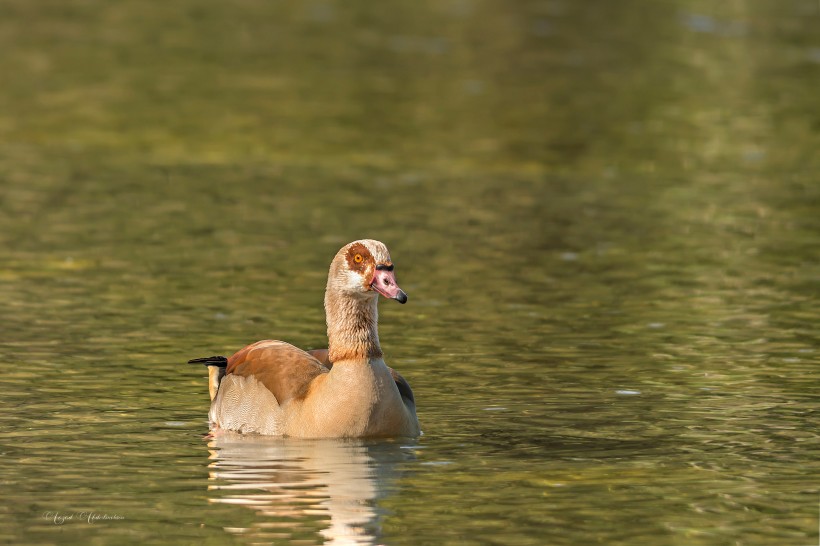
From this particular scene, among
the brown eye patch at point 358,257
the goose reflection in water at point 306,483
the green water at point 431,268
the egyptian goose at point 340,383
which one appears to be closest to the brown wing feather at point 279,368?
the egyptian goose at point 340,383

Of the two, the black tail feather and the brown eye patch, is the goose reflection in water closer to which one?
the black tail feather

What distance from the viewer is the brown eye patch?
56.4ft

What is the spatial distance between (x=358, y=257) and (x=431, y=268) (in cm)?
902

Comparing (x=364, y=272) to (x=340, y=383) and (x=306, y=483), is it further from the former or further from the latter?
(x=306, y=483)

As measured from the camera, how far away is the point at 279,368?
17.9 meters

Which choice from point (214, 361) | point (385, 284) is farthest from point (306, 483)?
point (214, 361)

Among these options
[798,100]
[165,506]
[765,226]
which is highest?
[798,100]

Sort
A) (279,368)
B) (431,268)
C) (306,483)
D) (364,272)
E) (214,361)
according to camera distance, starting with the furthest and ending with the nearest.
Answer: (431,268), (214,361), (279,368), (364,272), (306,483)

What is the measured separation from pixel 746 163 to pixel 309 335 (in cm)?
1574

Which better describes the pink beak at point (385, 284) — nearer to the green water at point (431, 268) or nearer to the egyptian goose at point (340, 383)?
the egyptian goose at point (340, 383)

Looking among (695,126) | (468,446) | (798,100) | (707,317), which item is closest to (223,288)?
(707,317)

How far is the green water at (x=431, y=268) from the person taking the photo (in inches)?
607

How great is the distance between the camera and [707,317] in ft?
76.6

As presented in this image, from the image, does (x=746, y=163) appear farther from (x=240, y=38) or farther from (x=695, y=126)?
(x=240, y=38)
